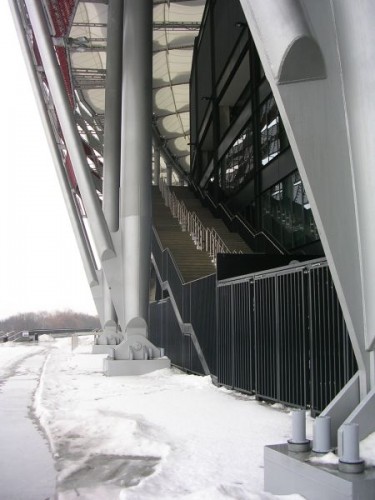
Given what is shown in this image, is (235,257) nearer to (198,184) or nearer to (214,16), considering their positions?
(214,16)

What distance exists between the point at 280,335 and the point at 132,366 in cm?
700

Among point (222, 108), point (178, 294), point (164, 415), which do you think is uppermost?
point (222, 108)

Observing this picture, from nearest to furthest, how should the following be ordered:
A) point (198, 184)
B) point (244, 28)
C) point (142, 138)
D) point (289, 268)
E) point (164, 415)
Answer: point (164, 415) → point (289, 268) → point (142, 138) → point (244, 28) → point (198, 184)

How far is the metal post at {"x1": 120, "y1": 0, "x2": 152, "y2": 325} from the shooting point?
16.5m

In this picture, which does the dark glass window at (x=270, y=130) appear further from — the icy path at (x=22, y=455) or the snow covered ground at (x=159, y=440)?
the icy path at (x=22, y=455)

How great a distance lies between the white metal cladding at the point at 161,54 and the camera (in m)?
37.8

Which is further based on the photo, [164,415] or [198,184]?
[198,184]

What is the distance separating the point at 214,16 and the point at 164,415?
28567mm

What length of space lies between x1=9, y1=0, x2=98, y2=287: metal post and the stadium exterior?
0.09 metres

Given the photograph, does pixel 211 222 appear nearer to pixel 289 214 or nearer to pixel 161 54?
pixel 289 214

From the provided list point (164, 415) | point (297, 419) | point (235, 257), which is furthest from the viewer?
point (235, 257)

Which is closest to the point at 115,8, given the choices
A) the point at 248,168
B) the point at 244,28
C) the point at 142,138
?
the point at 142,138

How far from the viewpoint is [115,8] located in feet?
61.1

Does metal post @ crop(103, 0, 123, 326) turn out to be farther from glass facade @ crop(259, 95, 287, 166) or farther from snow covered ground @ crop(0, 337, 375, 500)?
snow covered ground @ crop(0, 337, 375, 500)
